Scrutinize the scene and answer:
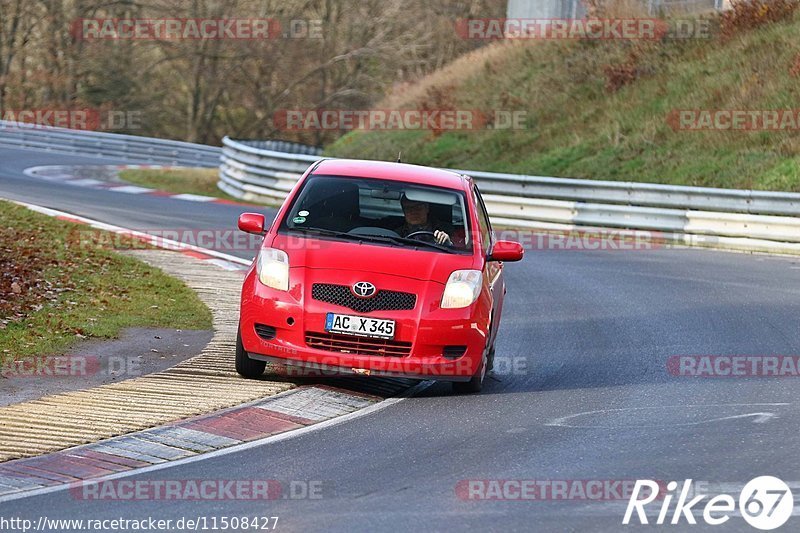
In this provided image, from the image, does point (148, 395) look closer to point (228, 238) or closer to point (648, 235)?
point (228, 238)

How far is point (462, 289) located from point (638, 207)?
47.4 ft

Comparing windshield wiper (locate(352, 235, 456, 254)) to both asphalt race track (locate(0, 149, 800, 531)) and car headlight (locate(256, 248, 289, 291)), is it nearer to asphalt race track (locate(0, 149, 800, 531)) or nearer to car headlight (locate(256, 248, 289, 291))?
car headlight (locate(256, 248, 289, 291))

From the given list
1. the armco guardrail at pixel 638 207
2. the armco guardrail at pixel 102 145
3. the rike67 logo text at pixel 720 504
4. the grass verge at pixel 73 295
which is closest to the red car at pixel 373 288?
the grass verge at pixel 73 295

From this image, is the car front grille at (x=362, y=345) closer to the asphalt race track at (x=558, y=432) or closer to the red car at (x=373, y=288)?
the red car at (x=373, y=288)

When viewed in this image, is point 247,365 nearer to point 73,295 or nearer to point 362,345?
point 362,345

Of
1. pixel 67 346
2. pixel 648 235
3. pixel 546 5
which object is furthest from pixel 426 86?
pixel 67 346

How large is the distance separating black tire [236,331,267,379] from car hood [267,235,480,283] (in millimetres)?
774

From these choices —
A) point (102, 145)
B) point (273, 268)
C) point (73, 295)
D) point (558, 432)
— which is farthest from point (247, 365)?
point (102, 145)

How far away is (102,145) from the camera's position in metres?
40.1

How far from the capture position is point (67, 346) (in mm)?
10883

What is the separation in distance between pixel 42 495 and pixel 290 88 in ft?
163

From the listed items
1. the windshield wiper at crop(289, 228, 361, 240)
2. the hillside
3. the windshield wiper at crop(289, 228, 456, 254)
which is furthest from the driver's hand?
the hillside

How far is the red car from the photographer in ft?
30.5

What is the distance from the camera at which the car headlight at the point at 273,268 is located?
9.55 metres
